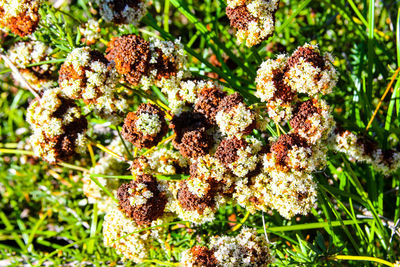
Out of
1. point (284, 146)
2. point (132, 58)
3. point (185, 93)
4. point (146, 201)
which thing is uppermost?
point (132, 58)

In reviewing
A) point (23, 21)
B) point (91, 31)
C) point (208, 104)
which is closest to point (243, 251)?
point (208, 104)

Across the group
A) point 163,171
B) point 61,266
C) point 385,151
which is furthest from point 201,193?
point 61,266

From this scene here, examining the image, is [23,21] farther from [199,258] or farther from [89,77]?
[199,258]

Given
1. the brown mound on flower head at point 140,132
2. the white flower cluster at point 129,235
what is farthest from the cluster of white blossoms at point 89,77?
the white flower cluster at point 129,235

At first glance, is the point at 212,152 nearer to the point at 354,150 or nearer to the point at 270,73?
the point at 270,73

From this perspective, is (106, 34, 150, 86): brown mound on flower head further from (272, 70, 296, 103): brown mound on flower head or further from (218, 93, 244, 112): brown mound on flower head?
(272, 70, 296, 103): brown mound on flower head

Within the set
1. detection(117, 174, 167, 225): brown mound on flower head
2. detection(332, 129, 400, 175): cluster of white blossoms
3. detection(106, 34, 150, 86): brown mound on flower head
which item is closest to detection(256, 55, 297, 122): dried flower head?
detection(332, 129, 400, 175): cluster of white blossoms

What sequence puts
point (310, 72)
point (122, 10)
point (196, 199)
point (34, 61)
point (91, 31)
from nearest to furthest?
point (310, 72) < point (196, 199) < point (122, 10) < point (91, 31) < point (34, 61)
